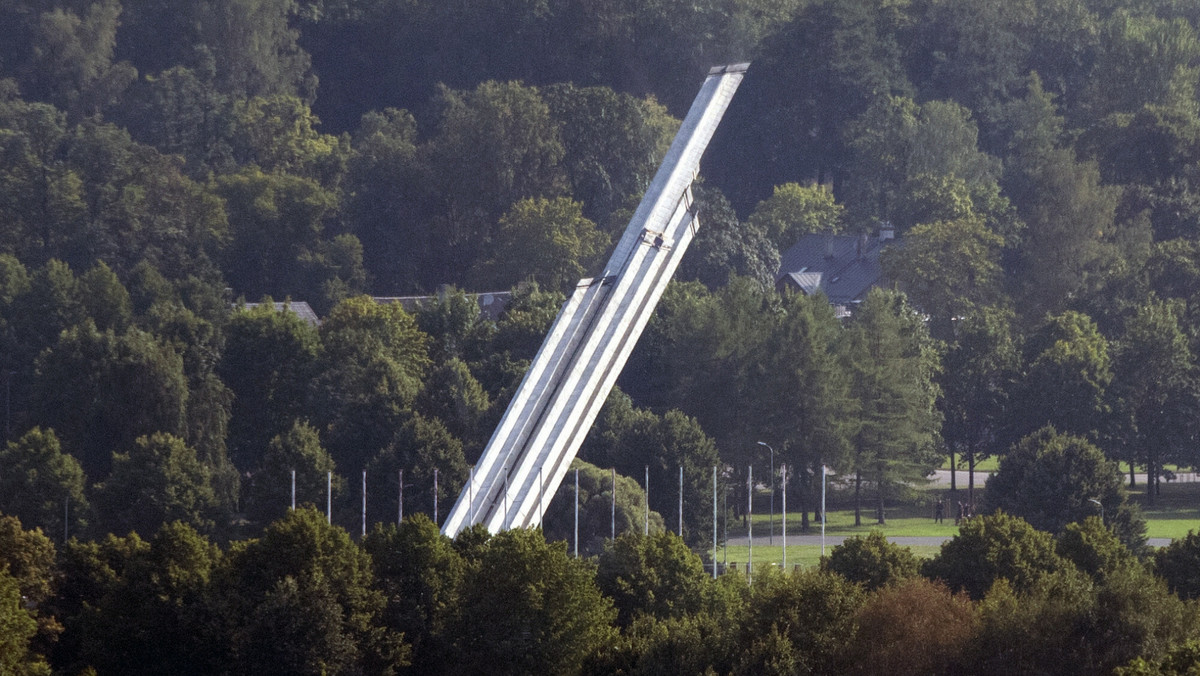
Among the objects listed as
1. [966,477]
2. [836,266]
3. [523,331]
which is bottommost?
[966,477]

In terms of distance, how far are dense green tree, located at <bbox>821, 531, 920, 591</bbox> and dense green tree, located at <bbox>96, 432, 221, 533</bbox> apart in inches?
826

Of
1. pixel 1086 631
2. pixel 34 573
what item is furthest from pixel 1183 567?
pixel 34 573

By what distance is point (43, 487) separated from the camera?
52438 millimetres

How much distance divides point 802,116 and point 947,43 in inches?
367

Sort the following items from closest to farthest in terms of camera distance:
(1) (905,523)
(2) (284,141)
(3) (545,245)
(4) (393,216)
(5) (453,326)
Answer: (1) (905,523)
(5) (453,326)
(3) (545,245)
(4) (393,216)
(2) (284,141)

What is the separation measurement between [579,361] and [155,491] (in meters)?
15.0

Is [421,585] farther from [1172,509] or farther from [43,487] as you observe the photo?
[1172,509]

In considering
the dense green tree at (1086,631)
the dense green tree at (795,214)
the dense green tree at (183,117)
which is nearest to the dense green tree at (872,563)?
the dense green tree at (1086,631)

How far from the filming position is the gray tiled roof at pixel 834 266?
3474 inches

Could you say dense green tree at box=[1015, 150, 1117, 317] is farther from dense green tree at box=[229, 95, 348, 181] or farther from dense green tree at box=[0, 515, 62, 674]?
dense green tree at box=[0, 515, 62, 674]

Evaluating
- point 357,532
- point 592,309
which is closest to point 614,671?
point 592,309

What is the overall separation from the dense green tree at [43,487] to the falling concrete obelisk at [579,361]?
1387 centimetres

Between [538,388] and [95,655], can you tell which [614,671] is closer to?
[95,655]

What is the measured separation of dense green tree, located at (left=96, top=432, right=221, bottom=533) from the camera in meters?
51.9
